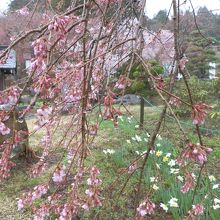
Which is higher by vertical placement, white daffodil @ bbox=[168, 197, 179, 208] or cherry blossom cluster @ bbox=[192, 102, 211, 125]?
cherry blossom cluster @ bbox=[192, 102, 211, 125]

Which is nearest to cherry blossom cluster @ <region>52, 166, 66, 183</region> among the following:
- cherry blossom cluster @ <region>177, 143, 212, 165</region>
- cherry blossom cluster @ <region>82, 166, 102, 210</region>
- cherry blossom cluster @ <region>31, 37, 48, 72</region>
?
cherry blossom cluster @ <region>82, 166, 102, 210</region>

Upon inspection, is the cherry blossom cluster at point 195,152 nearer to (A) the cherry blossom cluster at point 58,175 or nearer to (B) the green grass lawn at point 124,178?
(A) the cherry blossom cluster at point 58,175

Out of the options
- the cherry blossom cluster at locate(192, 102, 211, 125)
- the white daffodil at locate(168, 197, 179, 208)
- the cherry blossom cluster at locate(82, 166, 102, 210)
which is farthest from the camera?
the white daffodil at locate(168, 197, 179, 208)

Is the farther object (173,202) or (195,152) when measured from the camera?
(173,202)

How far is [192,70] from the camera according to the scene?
430 inches

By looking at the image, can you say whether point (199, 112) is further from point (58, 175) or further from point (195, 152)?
point (58, 175)

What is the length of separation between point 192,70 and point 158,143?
22.4 feet

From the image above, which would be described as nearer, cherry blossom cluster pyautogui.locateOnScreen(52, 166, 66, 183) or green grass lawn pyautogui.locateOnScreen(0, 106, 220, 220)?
cherry blossom cluster pyautogui.locateOnScreen(52, 166, 66, 183)

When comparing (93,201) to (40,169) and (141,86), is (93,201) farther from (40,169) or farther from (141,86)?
(141,86)

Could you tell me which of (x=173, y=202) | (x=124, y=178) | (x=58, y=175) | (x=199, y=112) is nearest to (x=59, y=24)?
(x=199, y=112)

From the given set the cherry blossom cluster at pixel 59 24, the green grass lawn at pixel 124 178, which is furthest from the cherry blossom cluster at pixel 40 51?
the green grass lawn at pixel 124 178

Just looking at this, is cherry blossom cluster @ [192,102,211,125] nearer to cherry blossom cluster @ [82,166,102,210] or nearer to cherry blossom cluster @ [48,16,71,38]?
cherry blossom cluster @ [48,16,71,38]

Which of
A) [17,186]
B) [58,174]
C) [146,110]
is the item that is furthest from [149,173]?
[146,110]

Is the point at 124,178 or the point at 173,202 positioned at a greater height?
the point at 173,202
